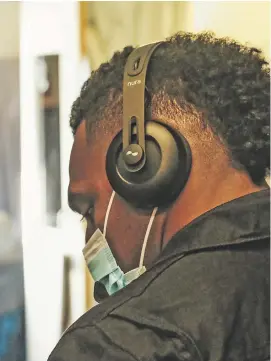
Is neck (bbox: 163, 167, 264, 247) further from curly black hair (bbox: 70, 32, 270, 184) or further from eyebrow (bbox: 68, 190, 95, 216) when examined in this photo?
eyebrow (bbox: 68, 190, 95, 216)

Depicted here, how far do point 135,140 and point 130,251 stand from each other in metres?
0.15

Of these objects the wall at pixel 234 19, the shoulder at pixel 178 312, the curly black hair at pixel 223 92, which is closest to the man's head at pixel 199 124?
the curly black hair at pixel 223 92

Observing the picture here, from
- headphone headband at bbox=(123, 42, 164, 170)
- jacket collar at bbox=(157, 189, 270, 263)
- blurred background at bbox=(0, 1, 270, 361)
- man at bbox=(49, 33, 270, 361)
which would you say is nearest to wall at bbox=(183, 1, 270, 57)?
blurred background at bbox=(0, 1, 270, 361)

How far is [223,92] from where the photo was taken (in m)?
0.73

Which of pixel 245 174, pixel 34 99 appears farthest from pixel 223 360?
pixel 34 99

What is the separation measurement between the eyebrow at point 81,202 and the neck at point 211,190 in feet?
0.48

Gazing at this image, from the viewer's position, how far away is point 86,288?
3.46 ft

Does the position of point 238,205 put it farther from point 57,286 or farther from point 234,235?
point 57,286

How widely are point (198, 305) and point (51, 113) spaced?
554 millimetres

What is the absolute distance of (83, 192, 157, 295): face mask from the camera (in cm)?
79

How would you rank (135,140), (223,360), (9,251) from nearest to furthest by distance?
(223,360)
(135,140)
(9,251)

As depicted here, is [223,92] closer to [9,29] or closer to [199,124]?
[199,124]

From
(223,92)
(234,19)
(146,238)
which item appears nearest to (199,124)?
(223,92)

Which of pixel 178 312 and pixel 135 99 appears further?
pixel 135 99
